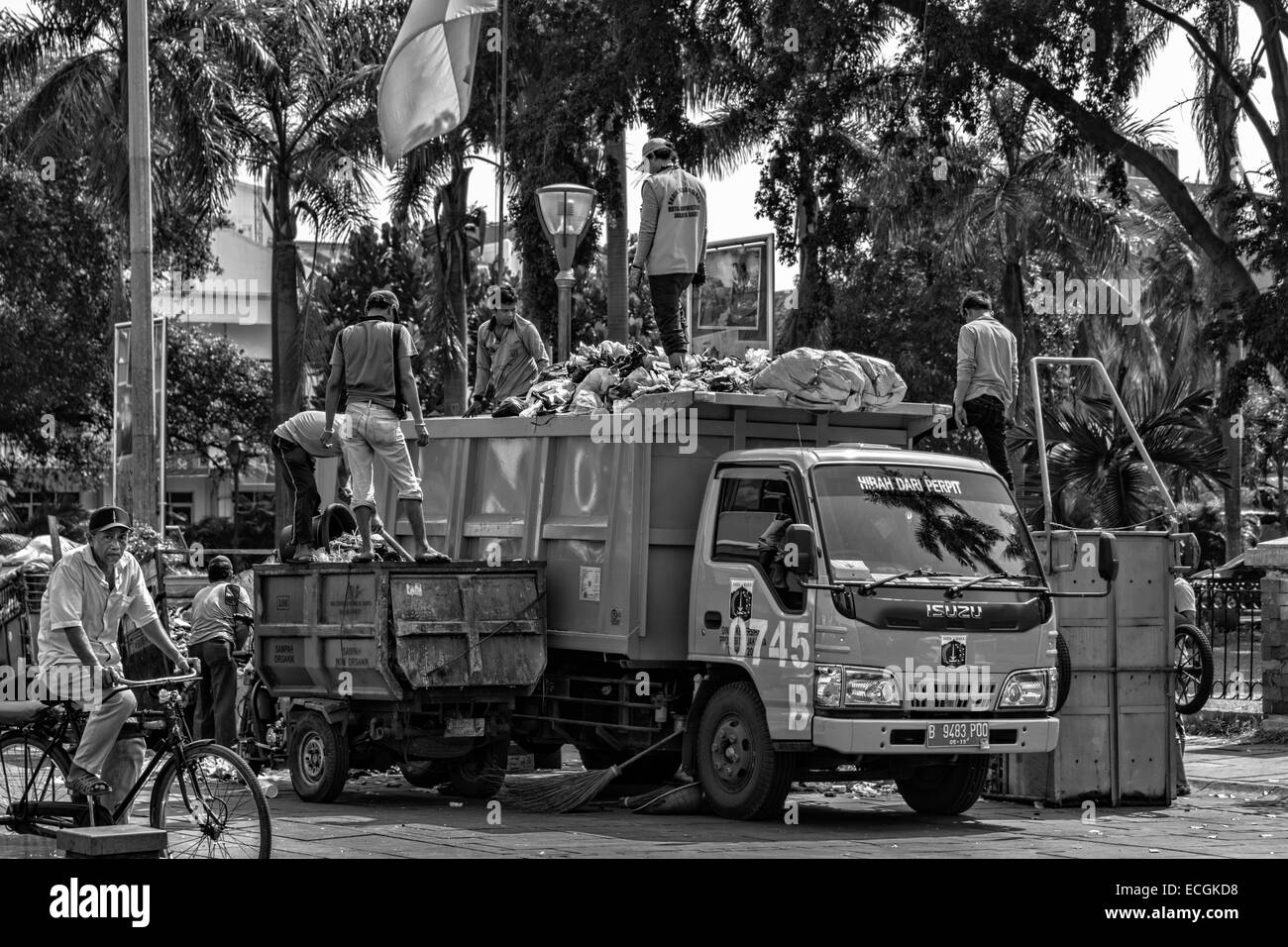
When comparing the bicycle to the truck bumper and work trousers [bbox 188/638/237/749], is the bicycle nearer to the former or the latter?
the truck bumper

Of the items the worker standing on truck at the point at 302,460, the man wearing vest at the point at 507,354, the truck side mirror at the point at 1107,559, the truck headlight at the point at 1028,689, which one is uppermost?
the man wearing vest at the point at 507,354

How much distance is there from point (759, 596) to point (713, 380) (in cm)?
194

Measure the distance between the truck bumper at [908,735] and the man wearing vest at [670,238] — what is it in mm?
4351

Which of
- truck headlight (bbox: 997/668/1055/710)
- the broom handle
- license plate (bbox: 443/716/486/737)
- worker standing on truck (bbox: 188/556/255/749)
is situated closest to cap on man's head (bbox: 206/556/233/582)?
worker standing on truck (bbox: 188/556/255/749)

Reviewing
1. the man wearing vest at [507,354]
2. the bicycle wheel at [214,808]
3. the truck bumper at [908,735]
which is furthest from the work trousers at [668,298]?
the bicycle wheel at [214,808]

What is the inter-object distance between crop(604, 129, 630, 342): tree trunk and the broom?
13.0 metres

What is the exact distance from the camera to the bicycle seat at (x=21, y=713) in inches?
363

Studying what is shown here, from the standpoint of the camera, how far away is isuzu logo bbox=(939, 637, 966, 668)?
1066 cm

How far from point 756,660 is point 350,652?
9.61 ft

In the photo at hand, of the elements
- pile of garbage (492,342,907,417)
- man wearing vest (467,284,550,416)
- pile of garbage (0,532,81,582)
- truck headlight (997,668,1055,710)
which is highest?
man wearing vest (467,284,550,416)

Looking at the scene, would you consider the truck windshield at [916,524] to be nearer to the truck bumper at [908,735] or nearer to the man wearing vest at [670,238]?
the truck bumper at [908,735]

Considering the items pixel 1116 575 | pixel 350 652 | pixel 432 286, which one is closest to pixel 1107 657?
pixel 1116 575

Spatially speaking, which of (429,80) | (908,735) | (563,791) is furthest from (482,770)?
(429,80)

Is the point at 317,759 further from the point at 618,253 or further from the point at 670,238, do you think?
the point at 618,253
